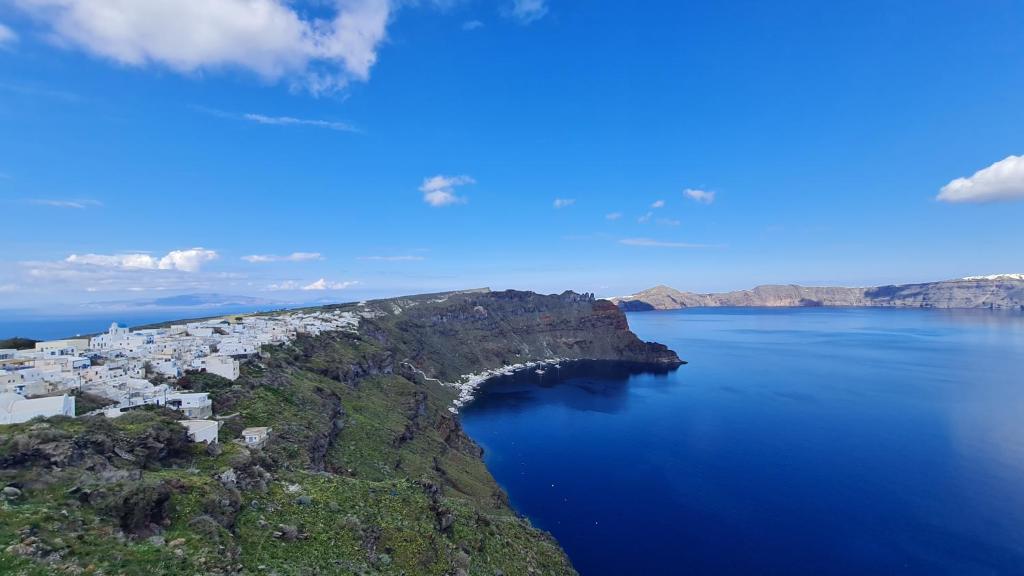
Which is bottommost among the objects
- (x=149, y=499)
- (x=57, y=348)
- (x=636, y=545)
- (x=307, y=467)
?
(x=636, y=545)

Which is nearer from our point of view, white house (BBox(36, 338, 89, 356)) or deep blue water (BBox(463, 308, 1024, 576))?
deep blue water (BBox(463, 308, 1024, 576))

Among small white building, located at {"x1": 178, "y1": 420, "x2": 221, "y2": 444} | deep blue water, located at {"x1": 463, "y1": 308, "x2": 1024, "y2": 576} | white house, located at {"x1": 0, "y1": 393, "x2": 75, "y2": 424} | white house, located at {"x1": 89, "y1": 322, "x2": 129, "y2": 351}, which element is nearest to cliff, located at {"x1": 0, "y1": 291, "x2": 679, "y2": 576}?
small white building, located at {"x1": 178, "y1": 420, "x2": 221, "y2": 444}

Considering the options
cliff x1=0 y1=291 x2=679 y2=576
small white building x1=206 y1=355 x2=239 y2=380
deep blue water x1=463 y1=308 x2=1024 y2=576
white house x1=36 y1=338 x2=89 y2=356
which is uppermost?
white house x1=36 y1=338 x2=89 y2=356

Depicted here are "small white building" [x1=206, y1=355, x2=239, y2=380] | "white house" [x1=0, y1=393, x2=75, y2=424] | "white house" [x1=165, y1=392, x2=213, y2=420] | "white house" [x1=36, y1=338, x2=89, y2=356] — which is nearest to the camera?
"white house" [x1=0, y1=393, x2=75, y2=424]

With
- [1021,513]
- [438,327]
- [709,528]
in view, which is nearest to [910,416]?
[1021,513]

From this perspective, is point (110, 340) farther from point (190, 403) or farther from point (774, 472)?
point (774, 472)

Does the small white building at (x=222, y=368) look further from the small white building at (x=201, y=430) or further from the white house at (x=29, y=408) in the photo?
the white house at (x=29, y=408)

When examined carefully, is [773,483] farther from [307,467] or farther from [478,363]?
[478,363]

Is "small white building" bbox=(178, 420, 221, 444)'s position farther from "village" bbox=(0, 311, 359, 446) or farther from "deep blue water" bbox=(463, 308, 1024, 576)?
"deep blue water" bbox=(463, 308, 1024, 576)
